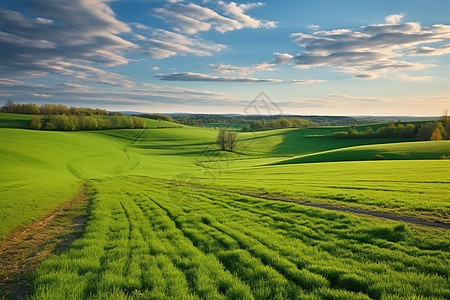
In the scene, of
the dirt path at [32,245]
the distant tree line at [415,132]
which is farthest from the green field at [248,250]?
the distant tree line at [415,132]

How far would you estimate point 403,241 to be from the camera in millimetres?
8617

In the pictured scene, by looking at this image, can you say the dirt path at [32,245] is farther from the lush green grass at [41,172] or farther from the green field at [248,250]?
the lush green grass at [41,172]

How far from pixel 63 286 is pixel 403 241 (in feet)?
35.9

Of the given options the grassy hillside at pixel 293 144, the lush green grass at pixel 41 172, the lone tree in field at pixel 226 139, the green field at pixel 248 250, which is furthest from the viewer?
the grassy hillside at pixel 293 144

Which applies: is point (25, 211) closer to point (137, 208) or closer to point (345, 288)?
point (137, 208)

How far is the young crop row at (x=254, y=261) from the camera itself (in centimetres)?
593

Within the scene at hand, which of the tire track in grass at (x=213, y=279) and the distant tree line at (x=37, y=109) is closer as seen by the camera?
the tire track in grass at (x=213, y=279)

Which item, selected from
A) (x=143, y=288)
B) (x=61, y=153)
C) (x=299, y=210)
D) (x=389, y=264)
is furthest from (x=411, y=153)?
(x=61, y=153)

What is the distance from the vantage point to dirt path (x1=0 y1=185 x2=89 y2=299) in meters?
6.99

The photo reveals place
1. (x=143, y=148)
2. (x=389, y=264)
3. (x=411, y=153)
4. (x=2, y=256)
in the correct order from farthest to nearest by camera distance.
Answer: (x=143, y=148) → (x=411, y=153) → (x=2, y=256) → (x=389, y=264)

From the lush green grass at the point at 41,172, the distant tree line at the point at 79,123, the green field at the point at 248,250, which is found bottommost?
the lush green grass at the point at 41,172

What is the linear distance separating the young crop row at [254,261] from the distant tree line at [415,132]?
9492 cm

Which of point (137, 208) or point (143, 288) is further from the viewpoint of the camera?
point (137, 208)

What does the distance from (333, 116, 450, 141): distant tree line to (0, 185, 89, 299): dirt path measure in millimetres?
102106
